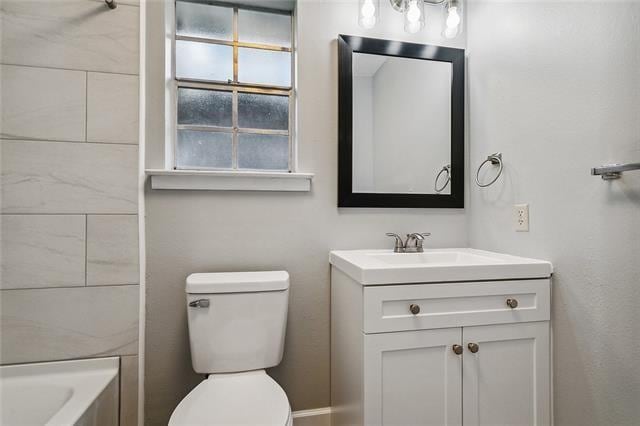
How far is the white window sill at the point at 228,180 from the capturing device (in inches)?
54.1

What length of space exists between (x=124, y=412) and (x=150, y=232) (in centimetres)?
70

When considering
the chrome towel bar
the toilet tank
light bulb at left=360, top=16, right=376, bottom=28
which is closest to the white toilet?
the toilet tank

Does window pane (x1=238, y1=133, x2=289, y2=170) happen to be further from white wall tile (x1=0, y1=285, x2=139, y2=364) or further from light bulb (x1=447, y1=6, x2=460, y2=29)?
light bulb (x1=447, y1=6, x2=460, y2=29)

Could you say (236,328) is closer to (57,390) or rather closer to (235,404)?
(235,404)

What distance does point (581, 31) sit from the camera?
1073 mm

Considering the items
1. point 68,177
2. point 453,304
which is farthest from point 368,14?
point 68,177

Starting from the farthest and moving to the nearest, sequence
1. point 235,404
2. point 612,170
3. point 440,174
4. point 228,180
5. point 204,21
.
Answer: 1. point 440,174
2. point 204,21
3. point 228,180
4. point 235,404
5. point 612,170

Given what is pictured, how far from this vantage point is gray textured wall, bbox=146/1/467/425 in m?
1.41

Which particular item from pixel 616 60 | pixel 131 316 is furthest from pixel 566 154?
pixel 131 316

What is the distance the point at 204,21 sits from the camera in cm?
155

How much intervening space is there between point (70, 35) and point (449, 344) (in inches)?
69.4

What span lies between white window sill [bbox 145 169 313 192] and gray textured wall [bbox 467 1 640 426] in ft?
3.09

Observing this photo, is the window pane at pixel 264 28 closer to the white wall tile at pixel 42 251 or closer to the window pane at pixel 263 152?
the window pane at pixel 263 152

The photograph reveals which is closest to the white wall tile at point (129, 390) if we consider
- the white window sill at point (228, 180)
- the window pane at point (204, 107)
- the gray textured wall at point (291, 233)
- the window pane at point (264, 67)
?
the gray textured wall at point (291, 233)
